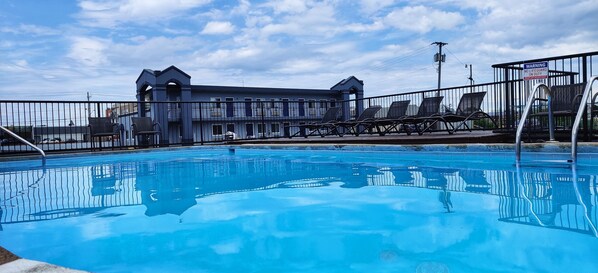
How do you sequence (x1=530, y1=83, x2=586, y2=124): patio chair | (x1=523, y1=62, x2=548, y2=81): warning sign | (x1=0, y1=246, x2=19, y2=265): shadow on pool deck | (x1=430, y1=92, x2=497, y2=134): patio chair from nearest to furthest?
(x1=0, y1=246, x2=19, y2=265): shadow on pool deck
(x1=523, y1=62, x2=548, y2=81): warning sign
(x1=530, y1=83, x2=586, y2=124): patio chair
(x1=430, y1=92, x2=497, y2=134): patio chair

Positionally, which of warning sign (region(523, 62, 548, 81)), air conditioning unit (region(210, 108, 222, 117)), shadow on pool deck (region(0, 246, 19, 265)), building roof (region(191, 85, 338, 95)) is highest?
building roof (region(191, 85, 338, 95))

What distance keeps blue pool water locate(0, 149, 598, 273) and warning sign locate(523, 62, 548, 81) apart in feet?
4.50

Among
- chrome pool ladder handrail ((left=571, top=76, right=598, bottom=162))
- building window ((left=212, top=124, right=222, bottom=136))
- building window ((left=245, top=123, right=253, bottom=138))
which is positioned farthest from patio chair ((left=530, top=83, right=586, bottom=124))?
building window ((left=245, top=123, right=253, bottom=138))

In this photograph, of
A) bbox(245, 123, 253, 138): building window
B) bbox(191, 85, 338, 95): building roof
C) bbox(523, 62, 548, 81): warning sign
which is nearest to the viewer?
bbox(523, 62, 548, 81): warning sign

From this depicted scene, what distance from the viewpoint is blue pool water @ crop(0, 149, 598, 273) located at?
1823mm

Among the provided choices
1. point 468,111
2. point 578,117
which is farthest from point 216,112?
point 578,117

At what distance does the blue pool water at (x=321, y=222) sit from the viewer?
1.82 metres

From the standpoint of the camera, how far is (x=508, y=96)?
6.79 m

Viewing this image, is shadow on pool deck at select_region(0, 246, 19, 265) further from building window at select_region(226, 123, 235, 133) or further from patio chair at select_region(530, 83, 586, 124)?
building window at select_region(226, 123, 235, 133)

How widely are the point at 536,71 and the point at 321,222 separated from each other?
4461 mm

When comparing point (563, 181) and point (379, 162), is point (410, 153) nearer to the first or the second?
point (379, 162)

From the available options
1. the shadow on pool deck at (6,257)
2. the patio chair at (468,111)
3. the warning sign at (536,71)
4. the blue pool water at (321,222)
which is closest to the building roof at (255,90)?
the patio chair at (468,111)

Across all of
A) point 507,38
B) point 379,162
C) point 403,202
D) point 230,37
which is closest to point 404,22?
point 507,38

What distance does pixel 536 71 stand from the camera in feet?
18.1
